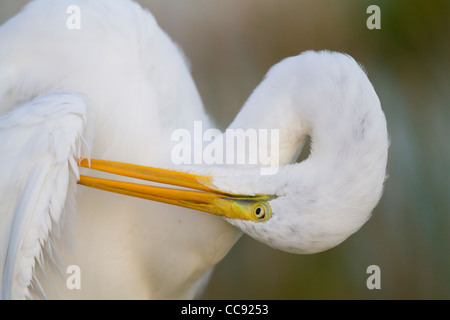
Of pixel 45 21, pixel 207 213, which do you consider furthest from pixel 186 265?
pixel 45 21

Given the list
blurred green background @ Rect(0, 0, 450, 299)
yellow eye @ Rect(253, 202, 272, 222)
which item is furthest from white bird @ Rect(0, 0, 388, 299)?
blurred green background @ Rect(0, 0, 450, 299)

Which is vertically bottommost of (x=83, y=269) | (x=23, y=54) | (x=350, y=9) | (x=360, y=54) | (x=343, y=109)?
(x=83, y=269)

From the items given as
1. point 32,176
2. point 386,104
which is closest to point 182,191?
point 32,176

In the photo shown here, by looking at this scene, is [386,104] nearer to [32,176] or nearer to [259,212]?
[259,212]

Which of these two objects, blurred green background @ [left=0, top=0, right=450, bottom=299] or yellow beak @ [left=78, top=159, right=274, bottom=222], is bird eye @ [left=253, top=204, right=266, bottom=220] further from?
blurred green background @ [left=0, top=0, right=450, bottom=299]

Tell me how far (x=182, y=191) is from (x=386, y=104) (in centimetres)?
117

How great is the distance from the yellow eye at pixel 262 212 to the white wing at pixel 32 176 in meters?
0.40

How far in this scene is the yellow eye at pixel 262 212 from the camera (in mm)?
1067

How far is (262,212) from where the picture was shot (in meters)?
1.07

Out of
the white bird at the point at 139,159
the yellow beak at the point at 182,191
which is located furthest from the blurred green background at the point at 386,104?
the yellow beak at the point at 182,191

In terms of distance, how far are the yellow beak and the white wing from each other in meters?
0.09
